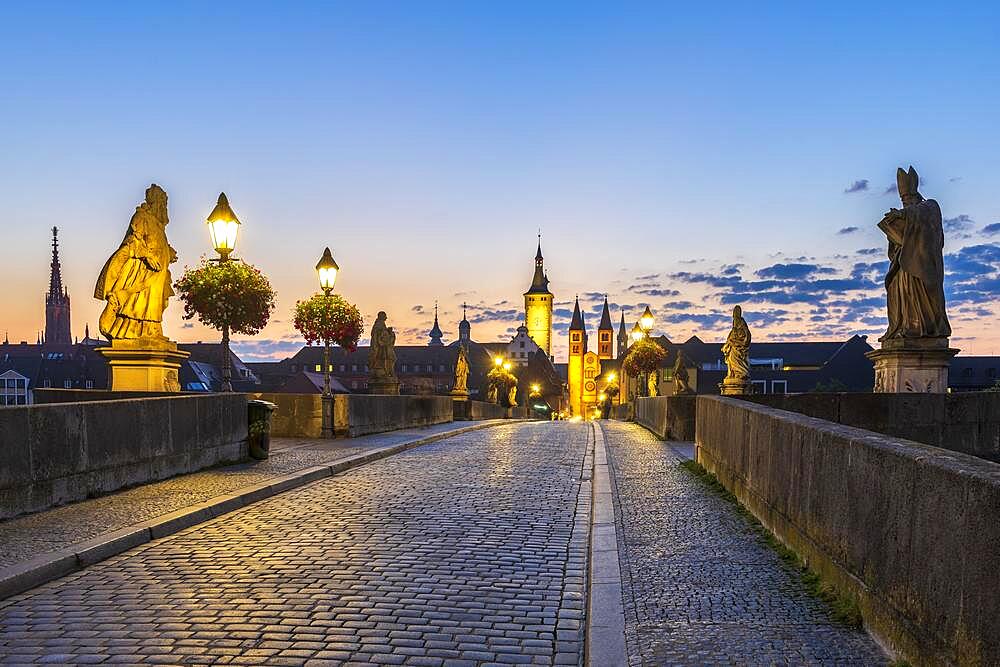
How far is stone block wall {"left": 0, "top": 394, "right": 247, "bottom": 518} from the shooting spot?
25.6ft

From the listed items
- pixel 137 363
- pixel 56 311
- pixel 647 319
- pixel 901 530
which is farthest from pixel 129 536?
pixel 56 311

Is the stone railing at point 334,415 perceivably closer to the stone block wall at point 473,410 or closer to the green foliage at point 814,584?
the green foliage at point 814,584

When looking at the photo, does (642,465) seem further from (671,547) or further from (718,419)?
(671,547)

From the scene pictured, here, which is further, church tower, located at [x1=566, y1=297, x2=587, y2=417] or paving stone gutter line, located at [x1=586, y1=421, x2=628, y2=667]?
church tower, located at [x1=566, y1=297, x2=587, y2=417]

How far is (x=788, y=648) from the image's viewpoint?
14.1 feet

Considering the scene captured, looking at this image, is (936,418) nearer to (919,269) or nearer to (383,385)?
(919,269)

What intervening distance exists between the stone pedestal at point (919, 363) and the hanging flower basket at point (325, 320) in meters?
12.1

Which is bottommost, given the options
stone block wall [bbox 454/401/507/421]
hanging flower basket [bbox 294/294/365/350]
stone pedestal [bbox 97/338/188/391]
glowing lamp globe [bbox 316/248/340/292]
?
stone block wall [bbox 454/401/507/421]

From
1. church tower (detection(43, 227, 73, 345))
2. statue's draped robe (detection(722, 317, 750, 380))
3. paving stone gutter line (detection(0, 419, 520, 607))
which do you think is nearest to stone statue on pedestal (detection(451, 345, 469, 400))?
statue's draped robe (detection(722, 317, 750, 380))

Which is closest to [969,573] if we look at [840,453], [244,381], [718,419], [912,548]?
[912,548]

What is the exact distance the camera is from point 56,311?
187 metres

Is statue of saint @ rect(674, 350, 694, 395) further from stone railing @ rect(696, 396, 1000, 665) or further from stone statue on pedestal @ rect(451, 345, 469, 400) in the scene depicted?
stone railing @ rect(696, 396, 1000, 665)

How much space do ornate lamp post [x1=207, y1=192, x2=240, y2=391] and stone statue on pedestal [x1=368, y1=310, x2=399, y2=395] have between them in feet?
41.1

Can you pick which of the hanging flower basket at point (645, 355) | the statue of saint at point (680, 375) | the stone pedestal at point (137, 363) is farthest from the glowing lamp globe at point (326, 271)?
the hanging flower basket at point (645, 355)
